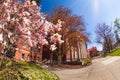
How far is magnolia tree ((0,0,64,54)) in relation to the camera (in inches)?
210

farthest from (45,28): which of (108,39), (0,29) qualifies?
(108,39)

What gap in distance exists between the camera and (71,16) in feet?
111

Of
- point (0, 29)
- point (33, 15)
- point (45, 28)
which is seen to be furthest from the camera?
point (33, 15)

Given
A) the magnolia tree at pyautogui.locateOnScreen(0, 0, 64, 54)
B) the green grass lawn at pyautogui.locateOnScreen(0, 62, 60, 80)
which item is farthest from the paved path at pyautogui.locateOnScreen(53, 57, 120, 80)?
the magnolia tree at pyautogui.locateOnScreen(0, 0, 64, 54)

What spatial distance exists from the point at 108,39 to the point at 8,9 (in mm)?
64826

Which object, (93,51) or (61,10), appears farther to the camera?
(93,51)

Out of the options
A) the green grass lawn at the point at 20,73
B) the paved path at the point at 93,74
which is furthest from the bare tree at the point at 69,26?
the green grass lawn at the point at 20,73

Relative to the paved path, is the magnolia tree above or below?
above

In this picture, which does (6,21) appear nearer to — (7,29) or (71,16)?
(7,29)

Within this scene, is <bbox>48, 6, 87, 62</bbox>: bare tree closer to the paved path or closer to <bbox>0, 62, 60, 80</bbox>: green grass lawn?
the paved path

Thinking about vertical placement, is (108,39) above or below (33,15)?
above

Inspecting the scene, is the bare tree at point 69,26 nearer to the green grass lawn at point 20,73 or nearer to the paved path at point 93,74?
the paved path at point 93,74

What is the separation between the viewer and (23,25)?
5414mm

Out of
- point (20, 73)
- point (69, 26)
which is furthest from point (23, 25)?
point (69, 26)
